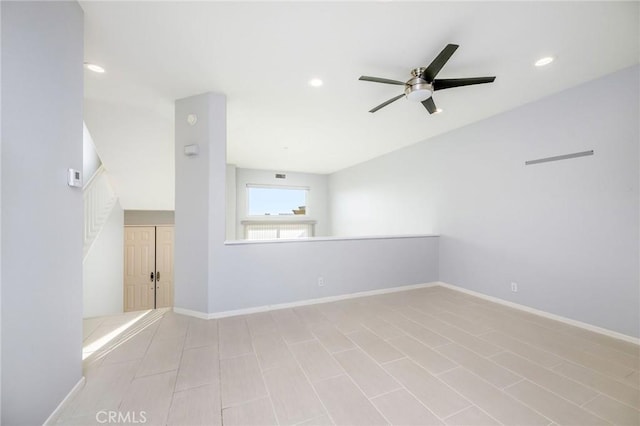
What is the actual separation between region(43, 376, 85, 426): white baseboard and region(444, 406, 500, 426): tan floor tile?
2.19 m

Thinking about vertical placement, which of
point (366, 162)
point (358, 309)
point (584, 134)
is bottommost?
point (358, 309)

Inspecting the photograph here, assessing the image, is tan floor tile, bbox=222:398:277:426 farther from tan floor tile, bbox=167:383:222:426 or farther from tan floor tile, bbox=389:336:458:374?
tan floor tile, bbox=389:336:458:374

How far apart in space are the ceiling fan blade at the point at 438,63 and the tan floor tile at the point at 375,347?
2412 mm

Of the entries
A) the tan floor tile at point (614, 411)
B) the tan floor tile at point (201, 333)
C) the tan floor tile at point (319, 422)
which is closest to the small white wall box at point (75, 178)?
the tan floor tile at point (201, 333)

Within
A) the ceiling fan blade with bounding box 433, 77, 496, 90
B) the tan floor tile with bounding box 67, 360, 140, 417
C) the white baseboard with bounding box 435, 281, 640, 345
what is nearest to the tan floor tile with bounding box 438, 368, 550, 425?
the white baseboard with bounding box 435, 281, 640, 345

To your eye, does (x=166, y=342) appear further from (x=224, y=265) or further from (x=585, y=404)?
(x=585, y=404)

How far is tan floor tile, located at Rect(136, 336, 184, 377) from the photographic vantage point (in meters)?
1.88

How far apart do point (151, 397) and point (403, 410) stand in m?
1.60

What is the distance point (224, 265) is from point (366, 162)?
4.58 m

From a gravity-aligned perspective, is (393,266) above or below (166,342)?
above

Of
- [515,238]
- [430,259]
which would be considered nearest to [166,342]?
[430,259]

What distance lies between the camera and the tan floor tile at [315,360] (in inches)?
72.5

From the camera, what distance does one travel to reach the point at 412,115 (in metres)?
3.54

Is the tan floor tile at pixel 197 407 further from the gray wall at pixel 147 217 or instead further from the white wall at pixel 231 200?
the white wall at pixel 231 200
